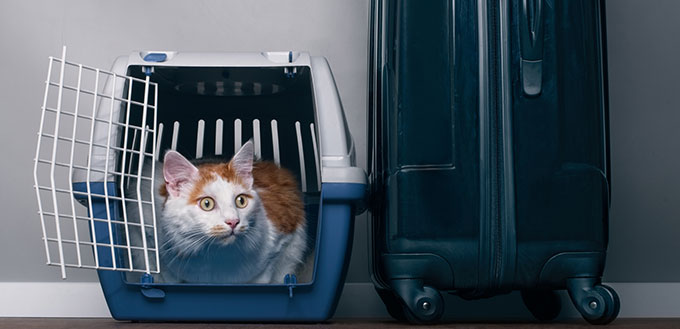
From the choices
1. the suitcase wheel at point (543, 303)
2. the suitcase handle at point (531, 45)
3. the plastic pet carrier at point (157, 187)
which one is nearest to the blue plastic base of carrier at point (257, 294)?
the plastic pet carrier at point (157, 187)

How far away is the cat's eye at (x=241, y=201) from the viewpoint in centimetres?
122

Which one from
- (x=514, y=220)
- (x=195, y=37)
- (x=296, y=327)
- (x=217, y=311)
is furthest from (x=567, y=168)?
(x=195, y=37)

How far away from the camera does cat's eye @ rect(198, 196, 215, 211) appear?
1200 mm

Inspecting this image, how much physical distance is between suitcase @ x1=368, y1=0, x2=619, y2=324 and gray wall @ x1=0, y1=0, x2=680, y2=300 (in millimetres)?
475

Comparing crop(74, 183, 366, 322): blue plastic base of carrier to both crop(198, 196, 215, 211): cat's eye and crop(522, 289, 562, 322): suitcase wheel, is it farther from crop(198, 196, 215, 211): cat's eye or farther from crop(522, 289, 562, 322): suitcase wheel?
crop(522, 289, 562, 322): suitcase wheel

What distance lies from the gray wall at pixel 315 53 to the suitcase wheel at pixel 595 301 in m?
0.56

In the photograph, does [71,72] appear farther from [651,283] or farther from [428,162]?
[651,283]

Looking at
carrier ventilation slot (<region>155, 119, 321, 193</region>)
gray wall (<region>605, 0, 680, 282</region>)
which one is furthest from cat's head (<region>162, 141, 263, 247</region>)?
gray wall (<region>605, 0, 680, 282</region>)

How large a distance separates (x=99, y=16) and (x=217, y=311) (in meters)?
0.83

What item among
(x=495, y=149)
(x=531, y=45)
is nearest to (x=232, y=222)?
(x=495, y=149)

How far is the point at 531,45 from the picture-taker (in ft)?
3.71

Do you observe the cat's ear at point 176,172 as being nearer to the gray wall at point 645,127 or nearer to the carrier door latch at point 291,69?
the carrier door latch at point 291,69

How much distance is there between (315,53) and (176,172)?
21.7 inches

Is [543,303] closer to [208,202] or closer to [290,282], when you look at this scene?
[290,282]
